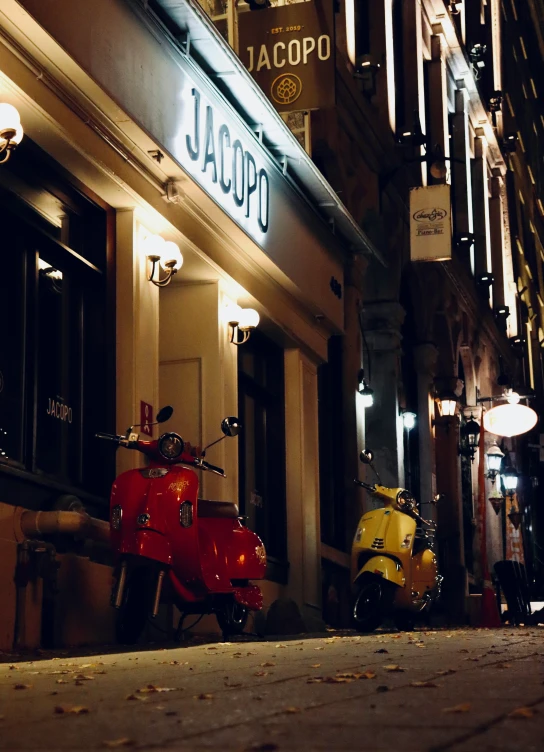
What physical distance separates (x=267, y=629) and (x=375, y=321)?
10793 millimetres

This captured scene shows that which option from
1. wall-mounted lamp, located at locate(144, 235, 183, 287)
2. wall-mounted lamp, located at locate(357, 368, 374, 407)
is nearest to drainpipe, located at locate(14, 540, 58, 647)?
wall-mounted lamp, located at locate(144, 235, 183, 287)

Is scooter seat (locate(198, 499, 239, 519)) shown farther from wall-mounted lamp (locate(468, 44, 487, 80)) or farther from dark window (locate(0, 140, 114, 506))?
wall-mounted lamp (locate(468, 44, 487, 80))

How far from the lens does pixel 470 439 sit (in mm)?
28203

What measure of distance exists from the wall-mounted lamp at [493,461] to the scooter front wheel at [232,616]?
21048 mm

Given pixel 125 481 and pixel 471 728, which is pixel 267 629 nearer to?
pixel 125 481

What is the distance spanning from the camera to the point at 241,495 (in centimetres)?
1498

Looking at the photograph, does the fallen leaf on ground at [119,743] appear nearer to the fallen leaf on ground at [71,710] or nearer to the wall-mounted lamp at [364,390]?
the fallen leaf on ground at [71,710]

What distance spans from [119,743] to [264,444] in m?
12.8

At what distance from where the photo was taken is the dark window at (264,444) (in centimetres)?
1530

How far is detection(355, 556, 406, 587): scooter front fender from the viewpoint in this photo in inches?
534

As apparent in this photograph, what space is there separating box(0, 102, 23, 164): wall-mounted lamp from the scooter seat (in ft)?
10.5

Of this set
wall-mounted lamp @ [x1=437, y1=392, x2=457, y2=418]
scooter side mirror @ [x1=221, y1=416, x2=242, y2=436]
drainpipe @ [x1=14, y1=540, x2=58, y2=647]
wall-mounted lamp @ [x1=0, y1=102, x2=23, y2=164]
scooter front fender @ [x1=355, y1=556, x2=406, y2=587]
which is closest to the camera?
wall-mounted lamp @ [x1=0, y1=102, x2=23, y2=164]

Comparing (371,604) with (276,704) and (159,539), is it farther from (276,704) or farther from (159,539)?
(276,704)

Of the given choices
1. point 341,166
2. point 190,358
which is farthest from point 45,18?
point 341,166
